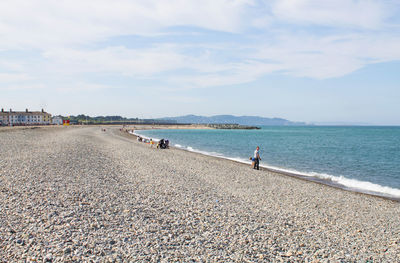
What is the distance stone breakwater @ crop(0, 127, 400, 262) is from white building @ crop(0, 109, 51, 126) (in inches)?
5782

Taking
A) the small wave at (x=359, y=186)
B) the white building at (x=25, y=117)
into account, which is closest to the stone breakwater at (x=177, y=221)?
the small wave at (x=359, y=186)

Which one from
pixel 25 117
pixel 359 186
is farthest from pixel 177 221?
pixel 25 117

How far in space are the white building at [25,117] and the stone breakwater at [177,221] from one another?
14687 cm

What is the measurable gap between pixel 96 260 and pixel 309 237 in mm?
5802

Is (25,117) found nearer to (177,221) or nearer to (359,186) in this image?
(359,186)

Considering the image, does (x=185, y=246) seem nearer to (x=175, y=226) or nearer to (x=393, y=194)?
(x=175, y=226)

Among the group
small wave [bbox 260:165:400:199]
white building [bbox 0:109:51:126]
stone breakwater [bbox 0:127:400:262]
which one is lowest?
small wave [bbox 260:165:400:199]

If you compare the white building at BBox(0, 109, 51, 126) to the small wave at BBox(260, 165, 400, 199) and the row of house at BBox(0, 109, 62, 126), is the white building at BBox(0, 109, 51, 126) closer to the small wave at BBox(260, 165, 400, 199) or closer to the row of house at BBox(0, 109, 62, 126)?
the row of house at BBox(0, 109, 62, 126)

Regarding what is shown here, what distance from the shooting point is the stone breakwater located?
6406mm

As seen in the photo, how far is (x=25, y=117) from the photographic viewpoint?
145000mm

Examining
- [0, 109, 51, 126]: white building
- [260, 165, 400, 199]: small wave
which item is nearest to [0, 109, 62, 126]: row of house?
[0, 109, 51, 126]: white building

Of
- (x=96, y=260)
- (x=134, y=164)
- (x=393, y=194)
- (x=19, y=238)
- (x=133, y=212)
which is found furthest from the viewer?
(x=134, y=164)

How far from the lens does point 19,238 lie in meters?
6.40

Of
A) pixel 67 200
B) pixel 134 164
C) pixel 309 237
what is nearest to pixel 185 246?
pixel 309 237
